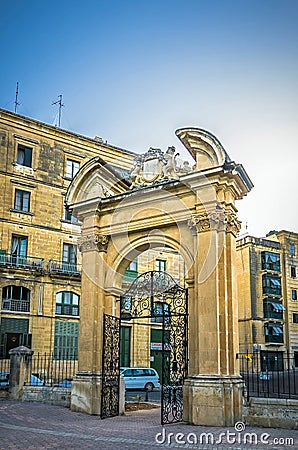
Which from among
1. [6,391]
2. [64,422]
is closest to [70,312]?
[6,391]

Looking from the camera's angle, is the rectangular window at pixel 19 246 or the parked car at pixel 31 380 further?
the rectangular window at pixel 19 246

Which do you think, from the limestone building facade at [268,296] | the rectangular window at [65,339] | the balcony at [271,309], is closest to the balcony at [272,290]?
the limestone building facade at [268,296]

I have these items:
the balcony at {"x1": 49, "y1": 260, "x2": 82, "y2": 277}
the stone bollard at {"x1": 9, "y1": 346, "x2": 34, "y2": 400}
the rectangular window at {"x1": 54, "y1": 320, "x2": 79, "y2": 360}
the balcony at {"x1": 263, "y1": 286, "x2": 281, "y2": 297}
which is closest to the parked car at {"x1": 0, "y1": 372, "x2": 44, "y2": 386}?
the stone bollard at {"x1": 9, "y1": 346, "x2": 34, "y2": 400}

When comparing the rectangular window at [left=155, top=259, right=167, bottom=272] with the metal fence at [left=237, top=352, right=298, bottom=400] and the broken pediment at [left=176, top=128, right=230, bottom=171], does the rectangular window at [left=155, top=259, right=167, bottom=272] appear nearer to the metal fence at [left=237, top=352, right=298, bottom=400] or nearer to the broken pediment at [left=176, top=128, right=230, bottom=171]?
the metal fence at [left=237, top=352, right=298, bottom=400]

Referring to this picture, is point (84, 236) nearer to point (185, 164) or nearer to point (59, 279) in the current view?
point (185, 164)

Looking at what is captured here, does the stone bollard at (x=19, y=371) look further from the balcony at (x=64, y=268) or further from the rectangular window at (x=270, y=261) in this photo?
the rectangular window at (x=270, y=261)

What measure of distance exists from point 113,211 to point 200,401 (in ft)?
19.8

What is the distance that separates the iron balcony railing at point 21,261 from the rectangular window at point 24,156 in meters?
5.88

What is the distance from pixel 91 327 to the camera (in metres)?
14.7

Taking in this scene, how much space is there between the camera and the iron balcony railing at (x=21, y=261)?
95.8ft

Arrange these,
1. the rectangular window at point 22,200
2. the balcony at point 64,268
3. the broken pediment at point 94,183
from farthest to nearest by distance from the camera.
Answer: the rectangular window at point 22,200, the balcony at point 64,268, the broken pediment at point 94,183

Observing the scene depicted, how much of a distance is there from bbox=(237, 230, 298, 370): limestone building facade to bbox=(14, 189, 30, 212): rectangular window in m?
21.8

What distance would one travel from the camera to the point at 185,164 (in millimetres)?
14203

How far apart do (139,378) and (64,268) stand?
29.4ft
